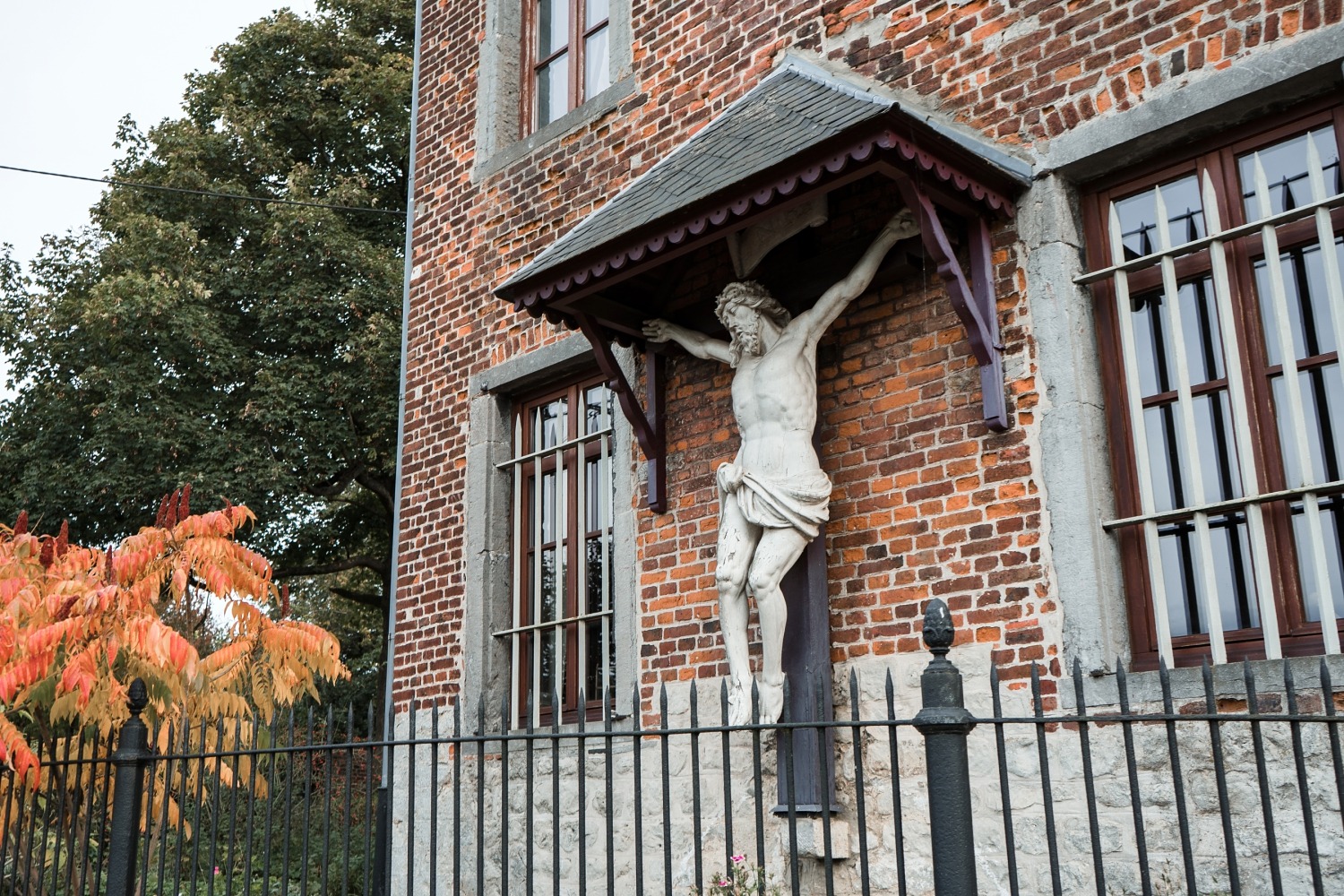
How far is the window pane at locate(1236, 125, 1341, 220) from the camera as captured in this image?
5332 mm

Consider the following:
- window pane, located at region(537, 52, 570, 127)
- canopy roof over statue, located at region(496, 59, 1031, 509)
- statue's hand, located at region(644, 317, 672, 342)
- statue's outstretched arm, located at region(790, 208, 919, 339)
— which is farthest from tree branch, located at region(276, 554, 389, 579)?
statue's outstretched arm, located at region(790, 208, 919, 339)

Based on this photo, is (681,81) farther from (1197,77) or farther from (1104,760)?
(1104,760)

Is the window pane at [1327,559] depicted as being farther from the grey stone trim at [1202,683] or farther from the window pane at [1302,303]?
the window pane at [1302,303]

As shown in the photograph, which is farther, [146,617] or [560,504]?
[560,504]

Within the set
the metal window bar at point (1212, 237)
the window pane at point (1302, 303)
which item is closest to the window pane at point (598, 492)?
the metal window bar at point (1212, 237)

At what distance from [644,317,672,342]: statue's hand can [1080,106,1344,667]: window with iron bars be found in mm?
2313

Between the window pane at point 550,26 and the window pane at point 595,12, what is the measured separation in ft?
0.77

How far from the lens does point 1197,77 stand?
18.3 ft

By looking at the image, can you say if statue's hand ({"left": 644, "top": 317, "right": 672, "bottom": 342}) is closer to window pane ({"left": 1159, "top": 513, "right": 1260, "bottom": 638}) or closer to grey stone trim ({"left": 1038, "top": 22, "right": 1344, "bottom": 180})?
grey stone trim ({"left": 1038, "top": 22, "right": 1344, "bottom": 180})

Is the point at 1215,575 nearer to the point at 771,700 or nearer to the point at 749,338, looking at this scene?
the point at 771,700

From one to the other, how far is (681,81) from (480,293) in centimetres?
214

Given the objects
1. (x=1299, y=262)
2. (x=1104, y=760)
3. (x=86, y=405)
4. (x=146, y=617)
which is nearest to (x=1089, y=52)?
(x=1299, y=262)

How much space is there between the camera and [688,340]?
701cm

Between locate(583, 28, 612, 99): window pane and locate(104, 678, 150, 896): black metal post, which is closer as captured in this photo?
locate(104, 678, 150, 896): black metal post
